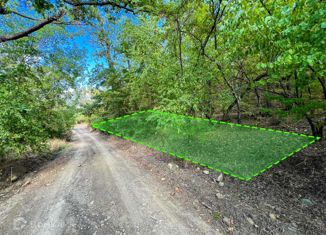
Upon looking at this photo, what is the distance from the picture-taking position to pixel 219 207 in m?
2.30

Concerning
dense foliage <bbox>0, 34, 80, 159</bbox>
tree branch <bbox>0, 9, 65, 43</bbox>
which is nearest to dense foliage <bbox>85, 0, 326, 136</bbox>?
tree branch <bbox>0, 9, 65, 43</bbox>

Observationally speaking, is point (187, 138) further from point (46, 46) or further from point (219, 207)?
point (46, 46)

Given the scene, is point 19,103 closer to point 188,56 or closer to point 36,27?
point 36,27

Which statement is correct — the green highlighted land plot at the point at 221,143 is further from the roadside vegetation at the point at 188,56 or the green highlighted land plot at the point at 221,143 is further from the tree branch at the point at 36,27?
the tree branch at the point at 36,27

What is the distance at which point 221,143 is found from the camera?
4.11 metres

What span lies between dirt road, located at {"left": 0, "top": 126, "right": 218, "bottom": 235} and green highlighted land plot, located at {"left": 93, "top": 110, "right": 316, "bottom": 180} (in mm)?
1332

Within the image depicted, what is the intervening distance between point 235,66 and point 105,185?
495 cm

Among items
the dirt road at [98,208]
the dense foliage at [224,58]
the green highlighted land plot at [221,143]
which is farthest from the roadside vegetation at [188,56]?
the dirt road at [98,208]

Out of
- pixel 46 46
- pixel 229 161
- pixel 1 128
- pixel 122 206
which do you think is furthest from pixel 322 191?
pixel 46 46

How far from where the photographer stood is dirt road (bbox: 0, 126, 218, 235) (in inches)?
78.5

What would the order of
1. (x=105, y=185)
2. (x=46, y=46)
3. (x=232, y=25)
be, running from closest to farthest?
(x=232, y=25) → (x=105, y=185) → (x=46, y=46)

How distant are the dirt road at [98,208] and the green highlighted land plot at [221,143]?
133 centimetres

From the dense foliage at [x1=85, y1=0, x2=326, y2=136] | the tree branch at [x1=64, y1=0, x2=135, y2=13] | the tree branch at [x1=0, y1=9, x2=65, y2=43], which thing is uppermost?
the tree branch at [x1=64, y1=0, x2=135, y2=13]

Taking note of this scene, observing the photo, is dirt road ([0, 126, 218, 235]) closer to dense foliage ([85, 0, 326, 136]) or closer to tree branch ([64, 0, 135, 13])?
dense foliage ([85, 0, 326, 136])
